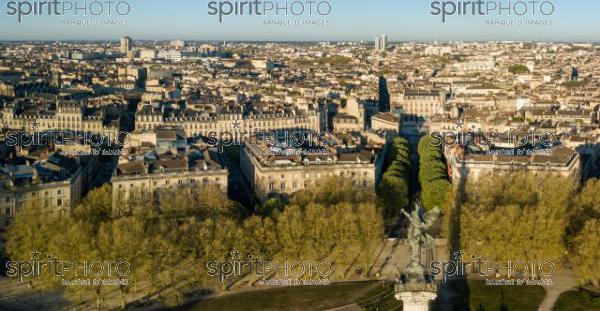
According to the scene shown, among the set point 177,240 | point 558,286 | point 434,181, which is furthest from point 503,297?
point 434,181

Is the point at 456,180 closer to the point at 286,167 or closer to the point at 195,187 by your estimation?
the point at 286,167

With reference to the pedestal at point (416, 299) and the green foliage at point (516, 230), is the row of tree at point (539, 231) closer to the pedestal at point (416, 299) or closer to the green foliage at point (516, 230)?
the green foliage at point (516, 230)

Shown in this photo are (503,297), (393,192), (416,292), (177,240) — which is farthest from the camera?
(393,192)

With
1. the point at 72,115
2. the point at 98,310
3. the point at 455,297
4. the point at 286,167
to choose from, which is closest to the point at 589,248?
the point at 455,297

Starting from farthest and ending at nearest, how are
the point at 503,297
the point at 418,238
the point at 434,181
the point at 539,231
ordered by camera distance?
the point at 434,181
the point at 539,231
the point at 503,297
the point at 418,238

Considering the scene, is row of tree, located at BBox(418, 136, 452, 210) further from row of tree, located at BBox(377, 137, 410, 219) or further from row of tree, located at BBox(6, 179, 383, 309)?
row of tree, located at BBox(6, 179, 383, 309)

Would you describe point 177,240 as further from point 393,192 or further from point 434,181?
point 434,181
